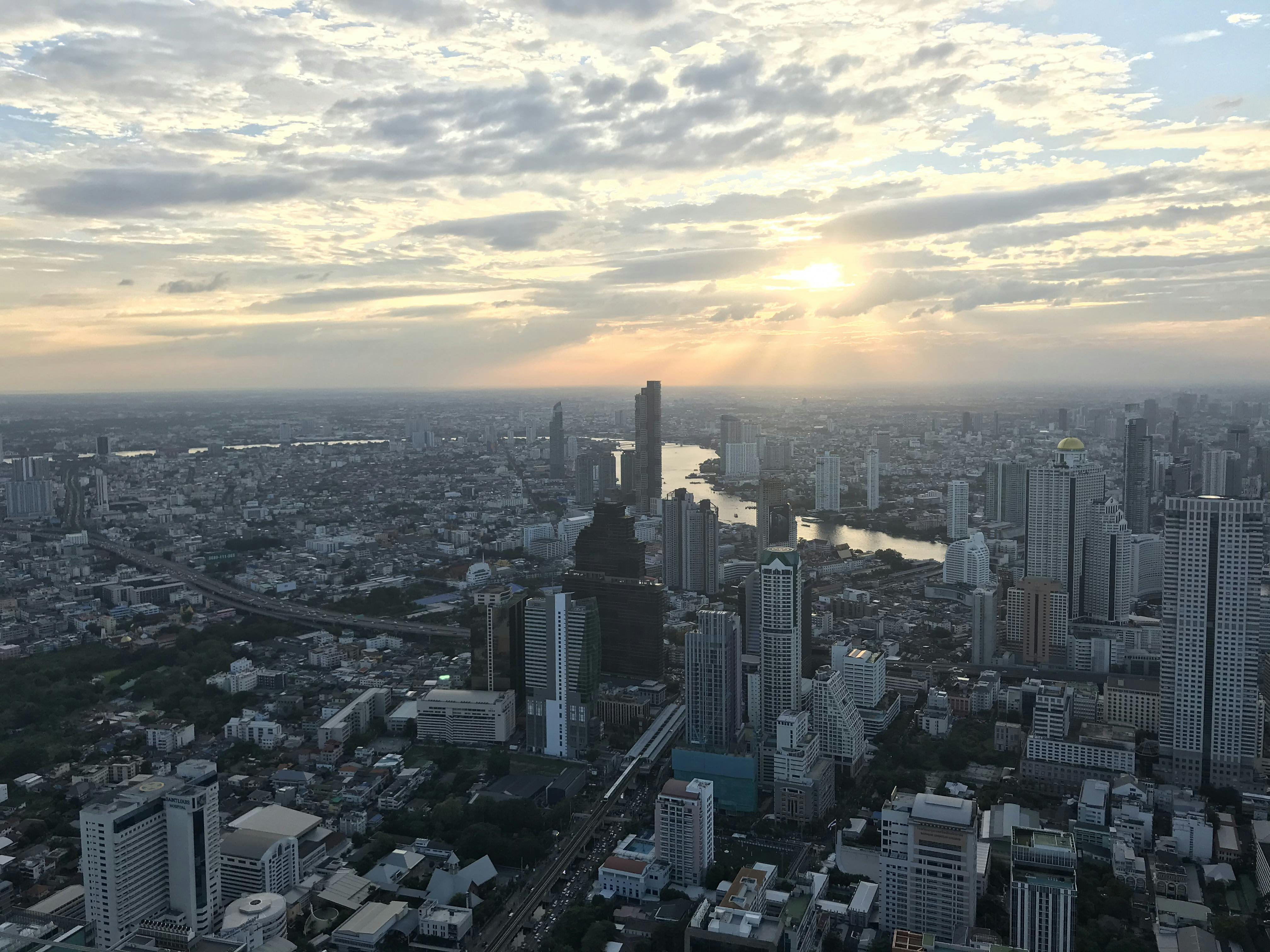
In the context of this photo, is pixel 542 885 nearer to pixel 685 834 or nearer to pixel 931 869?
pixel 685 834

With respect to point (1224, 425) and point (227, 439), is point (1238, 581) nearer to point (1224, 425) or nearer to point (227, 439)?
point (1224, 425)

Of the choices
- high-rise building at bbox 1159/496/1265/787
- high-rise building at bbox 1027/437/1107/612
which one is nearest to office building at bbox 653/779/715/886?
high-rise building at bbox 1159/496/1265/787

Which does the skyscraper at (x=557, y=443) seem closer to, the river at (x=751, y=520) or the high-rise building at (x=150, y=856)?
the river at (x=751, y=520)

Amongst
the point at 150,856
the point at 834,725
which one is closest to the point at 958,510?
the point at 834,725

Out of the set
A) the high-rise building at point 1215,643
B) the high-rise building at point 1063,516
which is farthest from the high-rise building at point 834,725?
the high-rise building at point 1063,516

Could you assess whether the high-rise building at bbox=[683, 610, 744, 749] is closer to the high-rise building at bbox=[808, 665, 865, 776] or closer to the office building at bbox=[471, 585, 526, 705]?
the high-rise building at bbox=[808, 665, 865, 776]
